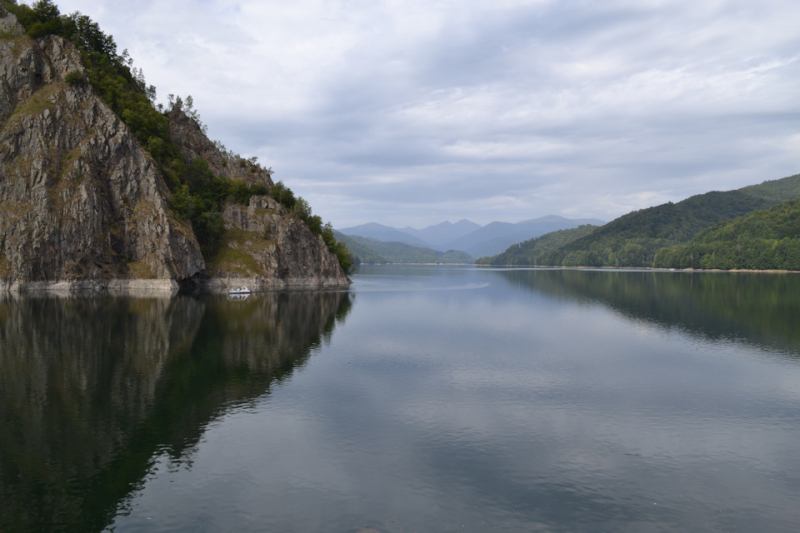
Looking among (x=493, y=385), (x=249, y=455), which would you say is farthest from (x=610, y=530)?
(x=493, y=385)

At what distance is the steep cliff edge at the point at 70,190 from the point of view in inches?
5271

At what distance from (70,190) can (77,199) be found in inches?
130

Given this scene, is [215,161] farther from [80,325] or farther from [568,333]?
[568,333]

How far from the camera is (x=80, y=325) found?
71.9m

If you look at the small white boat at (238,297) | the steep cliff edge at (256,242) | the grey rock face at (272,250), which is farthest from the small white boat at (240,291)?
the grey rock face at (272,250)

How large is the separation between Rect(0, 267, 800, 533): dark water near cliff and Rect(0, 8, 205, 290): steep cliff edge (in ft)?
252

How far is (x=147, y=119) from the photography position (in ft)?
547

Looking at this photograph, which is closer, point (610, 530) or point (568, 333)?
point (610, 530)

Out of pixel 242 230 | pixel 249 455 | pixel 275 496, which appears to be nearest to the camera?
pixel 275 496

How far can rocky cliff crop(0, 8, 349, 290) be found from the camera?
5285 inches

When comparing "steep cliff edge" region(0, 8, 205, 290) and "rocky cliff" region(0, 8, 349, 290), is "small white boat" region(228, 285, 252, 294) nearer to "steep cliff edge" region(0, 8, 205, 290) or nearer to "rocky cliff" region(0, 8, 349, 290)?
"rocky cliff" region(0, 8, 349, 290)

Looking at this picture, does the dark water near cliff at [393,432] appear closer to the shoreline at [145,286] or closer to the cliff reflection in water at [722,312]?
the cliff reflection in water at [722,312]

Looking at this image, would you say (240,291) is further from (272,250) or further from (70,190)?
(70,190)

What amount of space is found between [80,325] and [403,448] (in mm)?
62196
